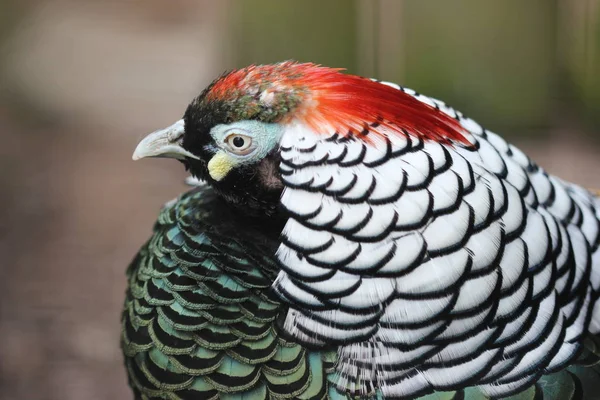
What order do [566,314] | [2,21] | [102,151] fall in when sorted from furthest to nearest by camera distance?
[2,21] → [102,151] → [566,314]

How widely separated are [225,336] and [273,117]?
1.35ft

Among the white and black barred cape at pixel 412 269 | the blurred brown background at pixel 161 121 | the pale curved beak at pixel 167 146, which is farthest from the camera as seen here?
the blurred brown background at pixel 161 121

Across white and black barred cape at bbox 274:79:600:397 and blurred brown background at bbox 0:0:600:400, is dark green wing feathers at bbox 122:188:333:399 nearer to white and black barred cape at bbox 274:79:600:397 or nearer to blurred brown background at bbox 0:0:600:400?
white and black barred cape at bbox 274:79:600:397

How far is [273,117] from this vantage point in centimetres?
119

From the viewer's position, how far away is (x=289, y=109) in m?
1.19

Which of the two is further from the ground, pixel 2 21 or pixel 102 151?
pixel 2 21

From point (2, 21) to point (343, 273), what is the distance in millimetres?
4632

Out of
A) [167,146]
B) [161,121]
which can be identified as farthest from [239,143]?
[161,121]

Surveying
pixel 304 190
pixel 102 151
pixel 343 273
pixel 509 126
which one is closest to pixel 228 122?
pixel 304 190

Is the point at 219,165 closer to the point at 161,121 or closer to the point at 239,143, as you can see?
the point at 239,143

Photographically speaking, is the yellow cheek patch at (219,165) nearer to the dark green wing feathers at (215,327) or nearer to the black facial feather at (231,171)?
the black facial feather at (231,171)

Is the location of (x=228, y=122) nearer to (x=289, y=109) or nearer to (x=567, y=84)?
(x=289, y=109)

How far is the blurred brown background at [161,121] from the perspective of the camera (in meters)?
2.86

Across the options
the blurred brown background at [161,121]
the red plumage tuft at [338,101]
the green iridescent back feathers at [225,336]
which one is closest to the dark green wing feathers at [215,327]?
the green iridescent back feathers at [225,336]
